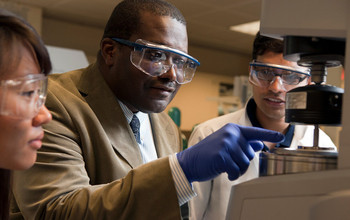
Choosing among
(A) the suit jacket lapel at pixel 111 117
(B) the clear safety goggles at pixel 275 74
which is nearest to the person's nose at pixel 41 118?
(A) the suit jacket lapel at pixel 111 117

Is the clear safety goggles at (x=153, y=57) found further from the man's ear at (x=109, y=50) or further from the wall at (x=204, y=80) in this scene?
the wall at (x=204, y=80)

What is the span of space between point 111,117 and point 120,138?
82 millimetres

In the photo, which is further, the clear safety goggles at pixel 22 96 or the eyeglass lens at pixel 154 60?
the eyeglass lens at pixel 154 60

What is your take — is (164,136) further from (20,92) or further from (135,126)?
(20,92)

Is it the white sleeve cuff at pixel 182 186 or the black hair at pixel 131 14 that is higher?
the black hair at pixel 131 14

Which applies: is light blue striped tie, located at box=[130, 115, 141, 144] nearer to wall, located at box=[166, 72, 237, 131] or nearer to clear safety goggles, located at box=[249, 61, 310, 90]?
clear safety goggles, located at box=[249, 61, 310, 90]

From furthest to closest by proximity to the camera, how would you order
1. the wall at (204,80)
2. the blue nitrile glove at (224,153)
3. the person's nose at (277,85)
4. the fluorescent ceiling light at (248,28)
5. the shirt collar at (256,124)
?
1. the wall at (204,80)
2. the fluorescent ceiling light at (248,28)
3. the shirt collar at (256,124)
4. the person's nose at (277,85)
5. the blue nitrile glove at (224,153)

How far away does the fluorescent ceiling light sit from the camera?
564 centimetres

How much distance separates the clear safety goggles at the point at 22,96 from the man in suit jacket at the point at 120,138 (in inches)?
11.1

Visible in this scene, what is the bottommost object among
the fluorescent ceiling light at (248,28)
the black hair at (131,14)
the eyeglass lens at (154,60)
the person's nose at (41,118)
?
the person's nose at (41,118)

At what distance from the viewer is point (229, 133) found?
889 millimetres

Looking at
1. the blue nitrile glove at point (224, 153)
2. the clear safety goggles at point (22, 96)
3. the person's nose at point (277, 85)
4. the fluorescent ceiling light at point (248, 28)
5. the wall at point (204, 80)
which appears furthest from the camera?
the wall at point (204, 80)

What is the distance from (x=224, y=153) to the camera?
877 mm

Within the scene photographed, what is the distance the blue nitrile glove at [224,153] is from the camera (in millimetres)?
878
